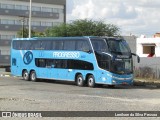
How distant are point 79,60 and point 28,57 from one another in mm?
6726

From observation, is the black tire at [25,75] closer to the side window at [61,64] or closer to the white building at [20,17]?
the side window at [61,64]

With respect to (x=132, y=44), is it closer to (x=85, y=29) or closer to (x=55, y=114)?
(x=85, y=29)

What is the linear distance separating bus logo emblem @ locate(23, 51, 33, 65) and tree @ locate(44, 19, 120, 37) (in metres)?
18.3

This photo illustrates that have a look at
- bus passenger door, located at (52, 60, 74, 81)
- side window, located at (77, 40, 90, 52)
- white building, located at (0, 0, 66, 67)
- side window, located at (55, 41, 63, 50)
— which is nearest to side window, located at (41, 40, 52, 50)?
side window, located at (55, 41, 63, 50)

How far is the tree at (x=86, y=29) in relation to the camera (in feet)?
179

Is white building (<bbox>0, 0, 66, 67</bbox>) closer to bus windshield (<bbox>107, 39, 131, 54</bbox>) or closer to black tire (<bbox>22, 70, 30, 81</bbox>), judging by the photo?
black tire (<bbox>22, 70, 30, 81</bbox>)

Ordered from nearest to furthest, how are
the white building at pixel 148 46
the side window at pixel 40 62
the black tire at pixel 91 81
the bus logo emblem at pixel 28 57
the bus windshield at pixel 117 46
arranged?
1. the bus windshield at pixel 117 46
2. the black tire at pixel 91 81
3. the side window at pixel 40 62
4. the bus logo emblem at pixel 28 57
5. the white building at pixel 148 46

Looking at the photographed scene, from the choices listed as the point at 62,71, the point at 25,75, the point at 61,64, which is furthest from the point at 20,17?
the point at 62,71

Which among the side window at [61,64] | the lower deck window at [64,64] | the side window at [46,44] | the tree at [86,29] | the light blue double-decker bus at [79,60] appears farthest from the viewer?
the tree at [86,29]

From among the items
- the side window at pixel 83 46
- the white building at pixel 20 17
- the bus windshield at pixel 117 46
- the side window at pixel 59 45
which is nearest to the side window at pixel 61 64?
the side window at pixel 59 45

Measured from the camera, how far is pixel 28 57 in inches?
1425

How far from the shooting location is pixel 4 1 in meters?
91.1

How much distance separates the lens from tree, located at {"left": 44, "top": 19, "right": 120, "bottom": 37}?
179 ft

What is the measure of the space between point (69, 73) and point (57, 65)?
176 centimetres
